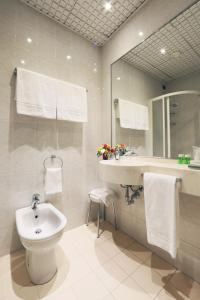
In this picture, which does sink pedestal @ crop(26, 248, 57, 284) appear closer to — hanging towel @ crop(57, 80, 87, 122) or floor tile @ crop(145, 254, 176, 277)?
floor tile @ crop(145, 254, 176, 277)

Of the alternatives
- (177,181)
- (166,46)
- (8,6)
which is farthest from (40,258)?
(8,6)

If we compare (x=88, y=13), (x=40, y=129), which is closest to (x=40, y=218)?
(x=40, y=129)

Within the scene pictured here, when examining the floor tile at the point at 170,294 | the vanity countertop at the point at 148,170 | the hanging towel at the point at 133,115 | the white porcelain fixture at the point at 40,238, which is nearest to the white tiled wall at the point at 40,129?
the white porcelain fixture at the point at 40,238

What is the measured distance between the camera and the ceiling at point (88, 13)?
1.53 metres

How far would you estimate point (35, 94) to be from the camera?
1.51 meters

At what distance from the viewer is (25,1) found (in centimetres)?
152

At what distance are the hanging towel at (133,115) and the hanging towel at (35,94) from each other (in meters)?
0.85

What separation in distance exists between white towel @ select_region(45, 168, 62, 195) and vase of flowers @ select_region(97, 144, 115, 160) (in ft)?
1.72

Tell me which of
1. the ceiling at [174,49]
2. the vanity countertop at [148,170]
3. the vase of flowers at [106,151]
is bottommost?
the vanity countertop at [148,170]

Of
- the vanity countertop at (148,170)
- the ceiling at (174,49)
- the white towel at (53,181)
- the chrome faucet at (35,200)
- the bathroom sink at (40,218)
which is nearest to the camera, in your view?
the vanity countertop at (148,170)

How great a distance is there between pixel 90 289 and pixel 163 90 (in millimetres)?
1861

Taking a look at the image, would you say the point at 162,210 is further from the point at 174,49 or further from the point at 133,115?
the point at 174,49

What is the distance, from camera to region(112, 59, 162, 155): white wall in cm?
Result: 163

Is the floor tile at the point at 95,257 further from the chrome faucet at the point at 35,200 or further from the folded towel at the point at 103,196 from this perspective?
the chrome faucet at the point at 35,200
